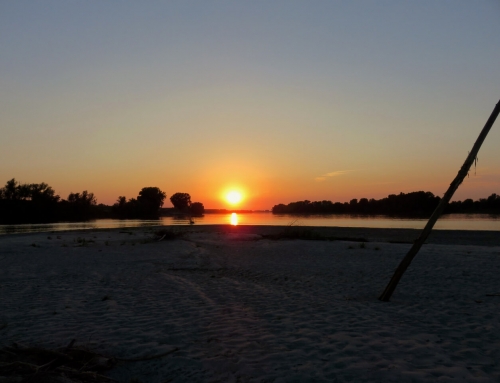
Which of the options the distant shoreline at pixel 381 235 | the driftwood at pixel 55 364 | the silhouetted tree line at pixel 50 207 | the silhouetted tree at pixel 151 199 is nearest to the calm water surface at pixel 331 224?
the distant shoreline at pixel 381 235

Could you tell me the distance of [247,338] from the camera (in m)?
6.20

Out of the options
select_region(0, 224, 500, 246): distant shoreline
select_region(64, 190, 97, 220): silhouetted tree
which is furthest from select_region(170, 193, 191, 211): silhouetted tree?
select_region(0, 224, 500, 246): distant shoreline

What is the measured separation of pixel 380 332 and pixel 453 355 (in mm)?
1220

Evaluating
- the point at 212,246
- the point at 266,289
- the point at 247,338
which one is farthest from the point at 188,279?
the point at 212,246

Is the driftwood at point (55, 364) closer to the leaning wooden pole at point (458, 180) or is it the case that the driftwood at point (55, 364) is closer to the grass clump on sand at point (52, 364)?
the grass clump on sand at point (52, 364)

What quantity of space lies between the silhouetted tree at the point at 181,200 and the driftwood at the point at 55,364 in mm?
142163

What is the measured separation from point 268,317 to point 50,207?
272 ft

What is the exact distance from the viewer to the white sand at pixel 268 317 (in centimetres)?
505

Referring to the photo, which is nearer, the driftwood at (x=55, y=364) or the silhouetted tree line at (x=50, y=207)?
the driftwood at (x=55, y=364)

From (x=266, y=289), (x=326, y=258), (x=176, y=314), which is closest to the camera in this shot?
(x=176, y=314)

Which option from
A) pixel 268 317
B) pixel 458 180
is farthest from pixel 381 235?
pixel 268 317

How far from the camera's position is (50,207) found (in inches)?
3132

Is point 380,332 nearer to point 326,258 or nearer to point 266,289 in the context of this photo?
point 266,289

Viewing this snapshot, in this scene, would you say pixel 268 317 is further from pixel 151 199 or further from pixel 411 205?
pixel 151 199
